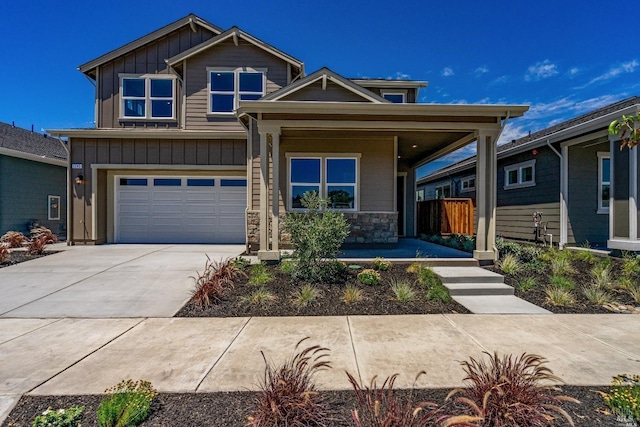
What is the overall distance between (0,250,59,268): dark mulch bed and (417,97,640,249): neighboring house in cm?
1516

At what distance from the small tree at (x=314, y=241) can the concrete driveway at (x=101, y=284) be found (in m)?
2.17

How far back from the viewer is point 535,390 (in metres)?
2.32

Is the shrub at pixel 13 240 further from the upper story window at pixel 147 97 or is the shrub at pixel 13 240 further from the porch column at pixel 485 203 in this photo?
the porch column at pixel 485 203

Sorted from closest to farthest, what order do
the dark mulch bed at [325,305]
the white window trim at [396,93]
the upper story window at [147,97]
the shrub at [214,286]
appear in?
1. the dark mulch bed at [325,305]
2. the shrub at [214,286]
3. the upper story window at [147,97]
4. the white window trim at [396,93]

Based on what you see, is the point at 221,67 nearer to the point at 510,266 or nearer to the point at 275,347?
the point at 275,347

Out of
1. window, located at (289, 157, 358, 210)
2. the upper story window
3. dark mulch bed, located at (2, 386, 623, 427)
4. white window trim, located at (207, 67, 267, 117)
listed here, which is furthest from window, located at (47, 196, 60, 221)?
dark mulch bed, located at (2, 386, 623, 427)

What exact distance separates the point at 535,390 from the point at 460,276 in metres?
4.07

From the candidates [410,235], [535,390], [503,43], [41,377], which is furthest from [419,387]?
[503,43]

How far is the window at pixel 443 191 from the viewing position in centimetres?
1738

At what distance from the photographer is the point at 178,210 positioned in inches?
451

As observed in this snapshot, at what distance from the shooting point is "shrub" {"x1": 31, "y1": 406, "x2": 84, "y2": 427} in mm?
2273

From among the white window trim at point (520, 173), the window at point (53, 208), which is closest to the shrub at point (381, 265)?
the white window trim at point (520, 173)

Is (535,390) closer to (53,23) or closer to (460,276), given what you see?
(460,276)

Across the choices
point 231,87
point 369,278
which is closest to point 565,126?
point 369,278
